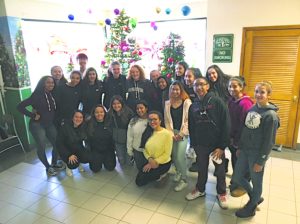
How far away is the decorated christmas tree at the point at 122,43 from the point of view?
15.5ft

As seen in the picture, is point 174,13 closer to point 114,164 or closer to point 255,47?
point 255,47

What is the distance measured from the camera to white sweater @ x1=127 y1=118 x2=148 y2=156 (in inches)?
121

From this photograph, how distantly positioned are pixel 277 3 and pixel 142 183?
10.5 feet

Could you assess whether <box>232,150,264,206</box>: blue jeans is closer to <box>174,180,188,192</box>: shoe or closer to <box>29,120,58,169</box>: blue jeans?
<box>174,180,188,192</box>: shoe

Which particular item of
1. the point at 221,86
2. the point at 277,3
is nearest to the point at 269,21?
the point at 277,3

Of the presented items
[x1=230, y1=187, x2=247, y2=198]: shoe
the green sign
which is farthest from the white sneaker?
the green sign

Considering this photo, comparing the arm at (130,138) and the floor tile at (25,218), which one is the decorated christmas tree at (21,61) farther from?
the floor tile at (25,218)

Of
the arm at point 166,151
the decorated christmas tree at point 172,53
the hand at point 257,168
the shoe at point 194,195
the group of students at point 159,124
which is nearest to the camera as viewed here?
the hand at point 257,168

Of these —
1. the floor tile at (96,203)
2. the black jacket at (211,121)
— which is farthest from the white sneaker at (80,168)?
the black jacket at (211,121)

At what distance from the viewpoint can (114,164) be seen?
3391mm

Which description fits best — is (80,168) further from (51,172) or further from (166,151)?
(166,151)

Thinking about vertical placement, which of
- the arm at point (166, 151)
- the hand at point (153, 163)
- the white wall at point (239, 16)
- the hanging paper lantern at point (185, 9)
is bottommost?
the hand at point (153, 163)

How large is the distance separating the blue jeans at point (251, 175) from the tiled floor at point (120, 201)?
0.27 metres

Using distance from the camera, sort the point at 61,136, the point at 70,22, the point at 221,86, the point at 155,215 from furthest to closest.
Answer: the point at 70,22
the point at 61,136
the point at 221,86
the point at 155,215
